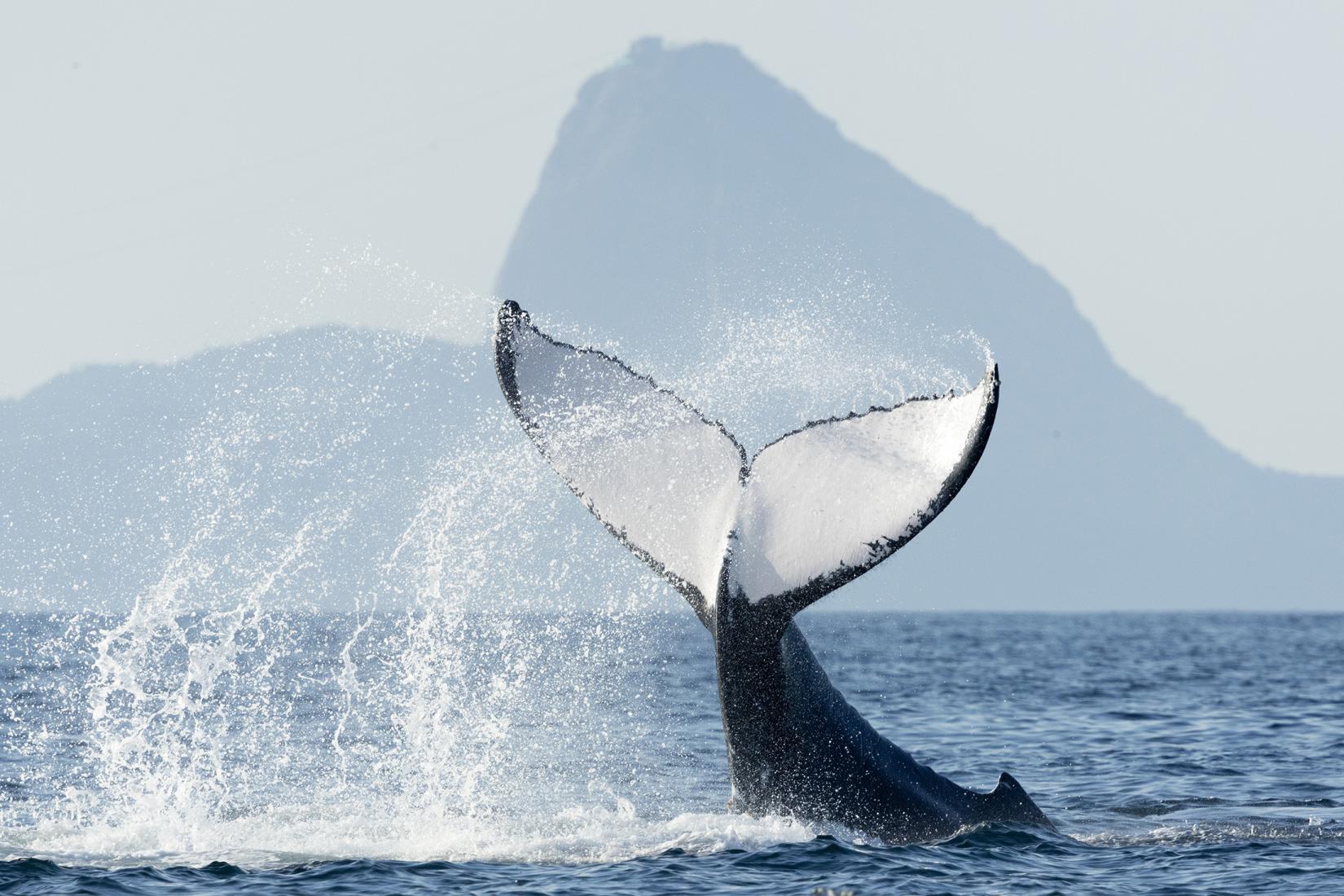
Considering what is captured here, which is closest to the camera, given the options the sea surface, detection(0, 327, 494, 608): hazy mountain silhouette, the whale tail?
the whale tail

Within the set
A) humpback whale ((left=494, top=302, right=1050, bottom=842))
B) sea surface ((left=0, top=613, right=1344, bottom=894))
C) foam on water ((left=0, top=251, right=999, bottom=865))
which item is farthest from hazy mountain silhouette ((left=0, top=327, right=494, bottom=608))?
humpback whale ((left=494, top=302, right=1050, bottom=842))

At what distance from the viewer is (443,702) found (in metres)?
27.6

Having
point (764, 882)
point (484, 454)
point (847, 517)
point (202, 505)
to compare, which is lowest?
point (764, 882)

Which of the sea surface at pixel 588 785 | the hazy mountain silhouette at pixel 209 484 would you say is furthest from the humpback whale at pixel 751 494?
the hazy mountain silhouette at pixel 209 484

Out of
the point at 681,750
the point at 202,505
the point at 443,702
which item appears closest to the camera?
the point at 681,750

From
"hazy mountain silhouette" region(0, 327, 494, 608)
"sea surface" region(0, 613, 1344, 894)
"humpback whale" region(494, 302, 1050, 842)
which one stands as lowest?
"sea surface" region(0, 613, 1344, 894)

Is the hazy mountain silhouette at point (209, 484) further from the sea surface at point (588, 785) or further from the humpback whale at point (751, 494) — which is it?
the humpback whale at point (751, 494)

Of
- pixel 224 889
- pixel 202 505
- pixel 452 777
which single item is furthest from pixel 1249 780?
pixel 202 505

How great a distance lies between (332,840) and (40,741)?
8838 millimetres

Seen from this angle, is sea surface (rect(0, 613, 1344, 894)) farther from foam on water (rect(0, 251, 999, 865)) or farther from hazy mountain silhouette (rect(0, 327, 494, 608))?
hazy mountain silhouette (rect(0, 327, 494, 608))

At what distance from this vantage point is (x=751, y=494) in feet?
29.5

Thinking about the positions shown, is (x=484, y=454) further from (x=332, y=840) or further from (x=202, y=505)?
(x=202, y=505)

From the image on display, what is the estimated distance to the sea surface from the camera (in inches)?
414

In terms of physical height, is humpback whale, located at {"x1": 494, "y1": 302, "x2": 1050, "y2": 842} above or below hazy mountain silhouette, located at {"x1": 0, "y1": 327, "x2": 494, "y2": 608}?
below
